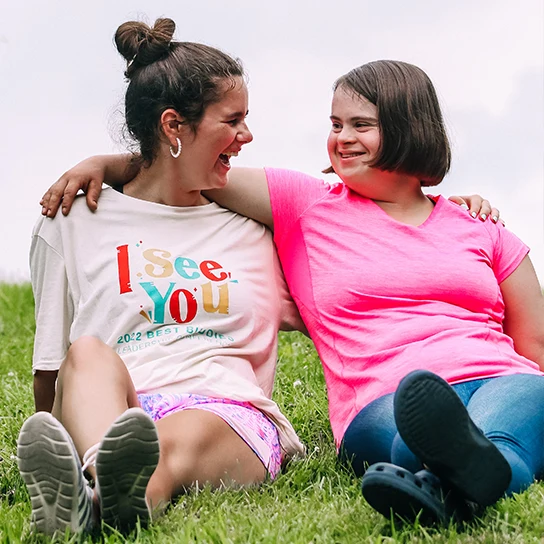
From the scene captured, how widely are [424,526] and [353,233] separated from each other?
4.46ft

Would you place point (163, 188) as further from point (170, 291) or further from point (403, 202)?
point (403, 202)

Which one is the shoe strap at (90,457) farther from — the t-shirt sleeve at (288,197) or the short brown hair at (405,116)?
the short brown hair at (405,116)

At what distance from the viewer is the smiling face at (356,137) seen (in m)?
3.54

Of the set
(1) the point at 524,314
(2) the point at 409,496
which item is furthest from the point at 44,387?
(1) the point at 524,314

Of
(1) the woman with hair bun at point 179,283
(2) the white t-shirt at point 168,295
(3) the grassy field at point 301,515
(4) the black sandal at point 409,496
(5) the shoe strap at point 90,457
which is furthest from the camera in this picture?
(2) the white t-shirt at point 168,295

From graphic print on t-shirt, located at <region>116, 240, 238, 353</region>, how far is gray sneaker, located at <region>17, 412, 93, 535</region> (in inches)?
37.0

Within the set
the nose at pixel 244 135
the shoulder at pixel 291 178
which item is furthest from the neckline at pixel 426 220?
the nose at pixel 244 135

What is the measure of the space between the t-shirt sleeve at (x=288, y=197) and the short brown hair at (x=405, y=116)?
28 cm

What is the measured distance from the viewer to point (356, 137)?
3545mm

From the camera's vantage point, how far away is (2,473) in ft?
11.9

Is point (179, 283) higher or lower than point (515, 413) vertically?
higher

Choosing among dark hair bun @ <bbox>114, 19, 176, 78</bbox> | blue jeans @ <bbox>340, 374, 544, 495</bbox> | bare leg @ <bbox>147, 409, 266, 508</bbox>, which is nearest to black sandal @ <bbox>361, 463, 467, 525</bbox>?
blue jeans @ <bbox>340, 374, 544, 495</bbox>

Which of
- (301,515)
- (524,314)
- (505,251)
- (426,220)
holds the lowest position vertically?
(301,515)

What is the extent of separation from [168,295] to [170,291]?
0.02m
